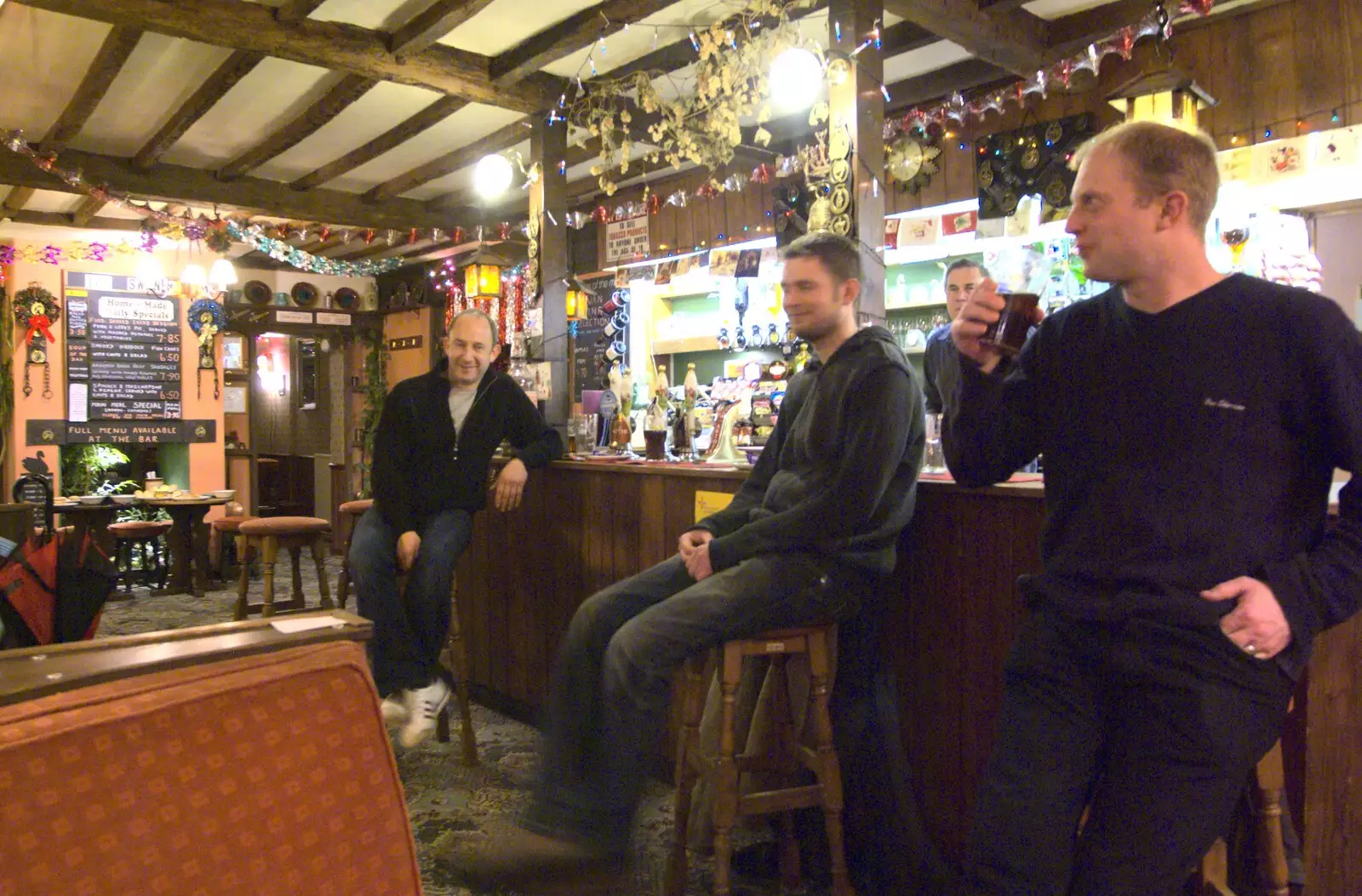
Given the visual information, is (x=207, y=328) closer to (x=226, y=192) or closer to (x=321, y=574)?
(x=226, y=192)

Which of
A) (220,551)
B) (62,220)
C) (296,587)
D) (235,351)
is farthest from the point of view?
(235,351)

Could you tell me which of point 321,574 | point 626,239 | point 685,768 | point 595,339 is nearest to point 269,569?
point 321,574

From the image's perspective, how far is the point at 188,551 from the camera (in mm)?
7105

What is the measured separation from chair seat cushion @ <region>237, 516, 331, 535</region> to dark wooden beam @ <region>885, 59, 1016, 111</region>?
3855 mm

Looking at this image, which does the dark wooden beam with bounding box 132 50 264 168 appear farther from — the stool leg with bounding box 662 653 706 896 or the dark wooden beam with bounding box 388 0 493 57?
the stool leg with bounding box 662 653 706 896

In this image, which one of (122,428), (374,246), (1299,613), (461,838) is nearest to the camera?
(1299,613)

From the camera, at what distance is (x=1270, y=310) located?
135 cm

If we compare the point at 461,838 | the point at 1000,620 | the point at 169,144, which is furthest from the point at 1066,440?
the point at 169,144

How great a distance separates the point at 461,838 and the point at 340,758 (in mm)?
1953

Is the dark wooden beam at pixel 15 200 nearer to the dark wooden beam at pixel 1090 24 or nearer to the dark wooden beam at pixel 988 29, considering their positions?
the dark wooden beam at pixel 988 29

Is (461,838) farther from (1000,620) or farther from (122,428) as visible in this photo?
(122,428)

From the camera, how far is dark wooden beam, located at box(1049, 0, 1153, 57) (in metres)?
4.27

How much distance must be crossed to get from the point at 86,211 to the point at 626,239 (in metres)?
4.32

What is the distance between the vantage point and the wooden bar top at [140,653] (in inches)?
40.9
